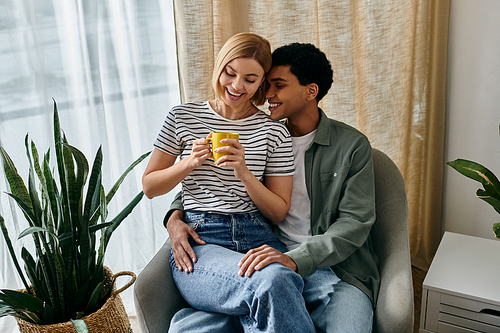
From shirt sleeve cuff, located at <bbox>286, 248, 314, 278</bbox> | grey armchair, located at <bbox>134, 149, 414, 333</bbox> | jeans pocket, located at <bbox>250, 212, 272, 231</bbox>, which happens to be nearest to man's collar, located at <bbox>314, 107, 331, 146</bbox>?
Answer: grey armchair, located at <bbox>134, 149, 414, 333</bbox>

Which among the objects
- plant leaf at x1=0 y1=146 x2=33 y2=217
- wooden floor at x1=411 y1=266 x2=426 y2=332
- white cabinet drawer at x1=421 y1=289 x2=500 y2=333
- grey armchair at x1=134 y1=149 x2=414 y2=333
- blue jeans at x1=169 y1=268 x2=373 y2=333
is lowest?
wooden floor at x1=411 y1=266 x2=426 y2=332

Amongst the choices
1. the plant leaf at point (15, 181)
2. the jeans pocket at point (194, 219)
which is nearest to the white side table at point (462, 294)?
the jeans pocket at point (194, 219)

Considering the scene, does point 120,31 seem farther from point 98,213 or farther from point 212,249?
point 212,249

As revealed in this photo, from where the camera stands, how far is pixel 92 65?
1.75 m

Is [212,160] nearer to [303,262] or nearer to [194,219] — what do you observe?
[194,219]

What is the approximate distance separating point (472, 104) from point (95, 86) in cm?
181

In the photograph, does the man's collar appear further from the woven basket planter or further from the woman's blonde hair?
the woven basket planter

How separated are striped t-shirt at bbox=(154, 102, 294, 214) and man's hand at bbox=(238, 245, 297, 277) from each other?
235 mm

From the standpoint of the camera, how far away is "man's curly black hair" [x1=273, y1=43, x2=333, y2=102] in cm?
149

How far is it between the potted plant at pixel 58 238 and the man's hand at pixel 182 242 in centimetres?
18

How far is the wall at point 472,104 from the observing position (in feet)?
6.40

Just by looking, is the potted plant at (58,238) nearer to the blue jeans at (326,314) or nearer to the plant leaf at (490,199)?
the blue jeans at (326,314)

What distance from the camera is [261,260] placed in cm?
118

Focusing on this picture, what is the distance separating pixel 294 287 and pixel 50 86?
4.21 feet
